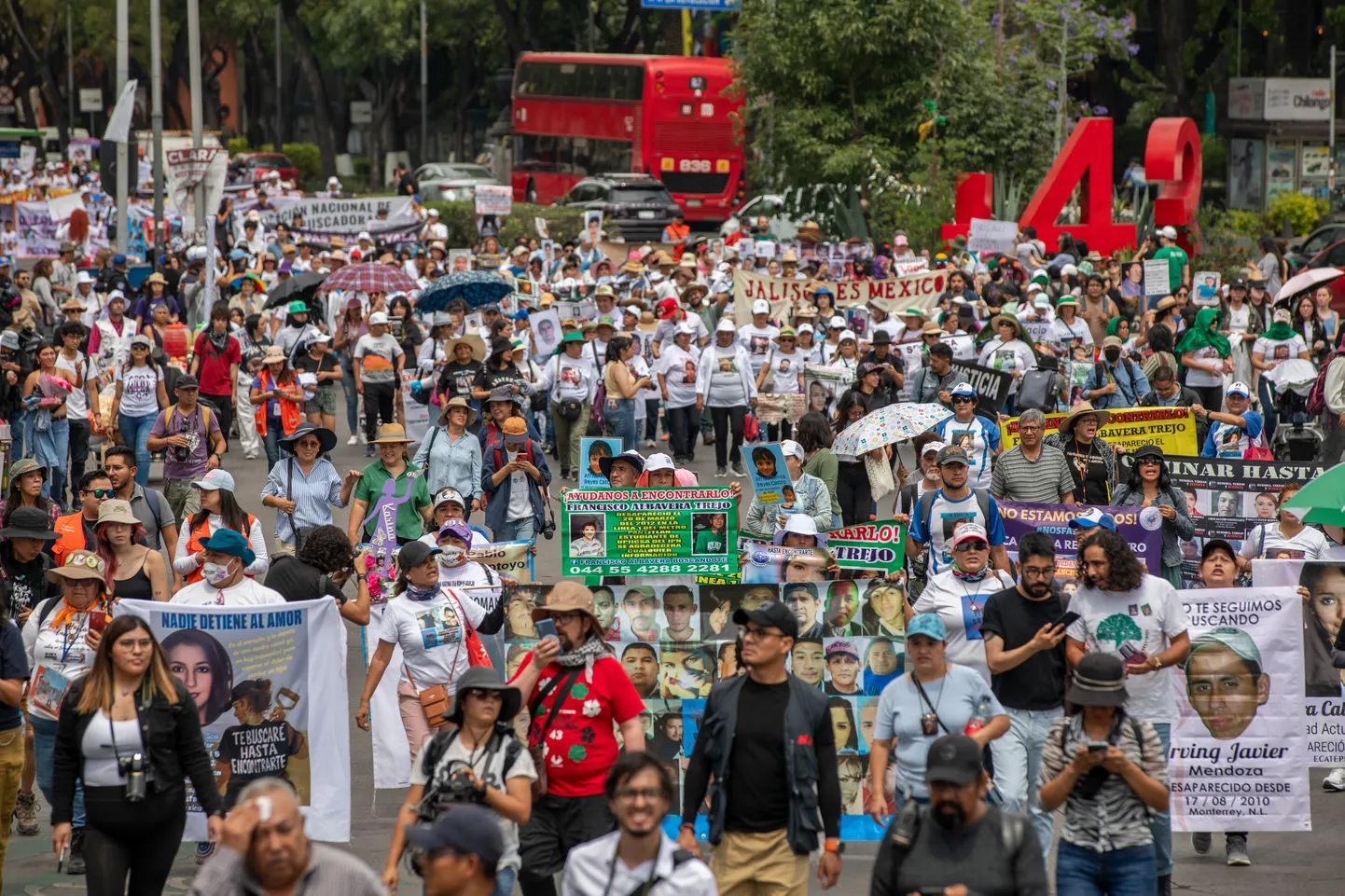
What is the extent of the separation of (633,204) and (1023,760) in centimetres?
3337

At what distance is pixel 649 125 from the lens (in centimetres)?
4641

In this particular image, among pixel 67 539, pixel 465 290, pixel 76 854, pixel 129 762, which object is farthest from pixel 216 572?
pixel 465 290

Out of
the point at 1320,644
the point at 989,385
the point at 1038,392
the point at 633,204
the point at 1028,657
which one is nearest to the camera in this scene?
the point at 1028,657

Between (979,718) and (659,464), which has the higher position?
(659,464)

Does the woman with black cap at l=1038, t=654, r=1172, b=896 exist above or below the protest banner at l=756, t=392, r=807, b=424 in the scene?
below

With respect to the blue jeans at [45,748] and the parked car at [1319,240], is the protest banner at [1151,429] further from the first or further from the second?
the parked car at [1319,240]

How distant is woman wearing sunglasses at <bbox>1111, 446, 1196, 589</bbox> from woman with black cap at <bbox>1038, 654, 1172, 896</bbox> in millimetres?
4142

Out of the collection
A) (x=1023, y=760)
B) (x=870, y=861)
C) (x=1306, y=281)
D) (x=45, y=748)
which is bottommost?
(x=870, y=861)

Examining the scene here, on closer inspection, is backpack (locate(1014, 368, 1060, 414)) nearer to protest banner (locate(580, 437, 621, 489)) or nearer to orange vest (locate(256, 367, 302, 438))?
protest banner (locate(580, 437, 621, 489))

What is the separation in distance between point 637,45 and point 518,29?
18.5ft

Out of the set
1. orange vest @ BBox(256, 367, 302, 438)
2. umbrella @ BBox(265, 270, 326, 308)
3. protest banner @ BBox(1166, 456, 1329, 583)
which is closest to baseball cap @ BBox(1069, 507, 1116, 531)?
protest banner @ BBox(1166, 456, 1329, 583)

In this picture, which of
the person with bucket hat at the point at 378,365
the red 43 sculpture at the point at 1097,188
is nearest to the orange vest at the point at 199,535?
the person with bucket hat at the point at 378,365

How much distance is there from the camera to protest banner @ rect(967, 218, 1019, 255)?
1095 inches

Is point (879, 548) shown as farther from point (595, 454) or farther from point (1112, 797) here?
point (1112, 797)
